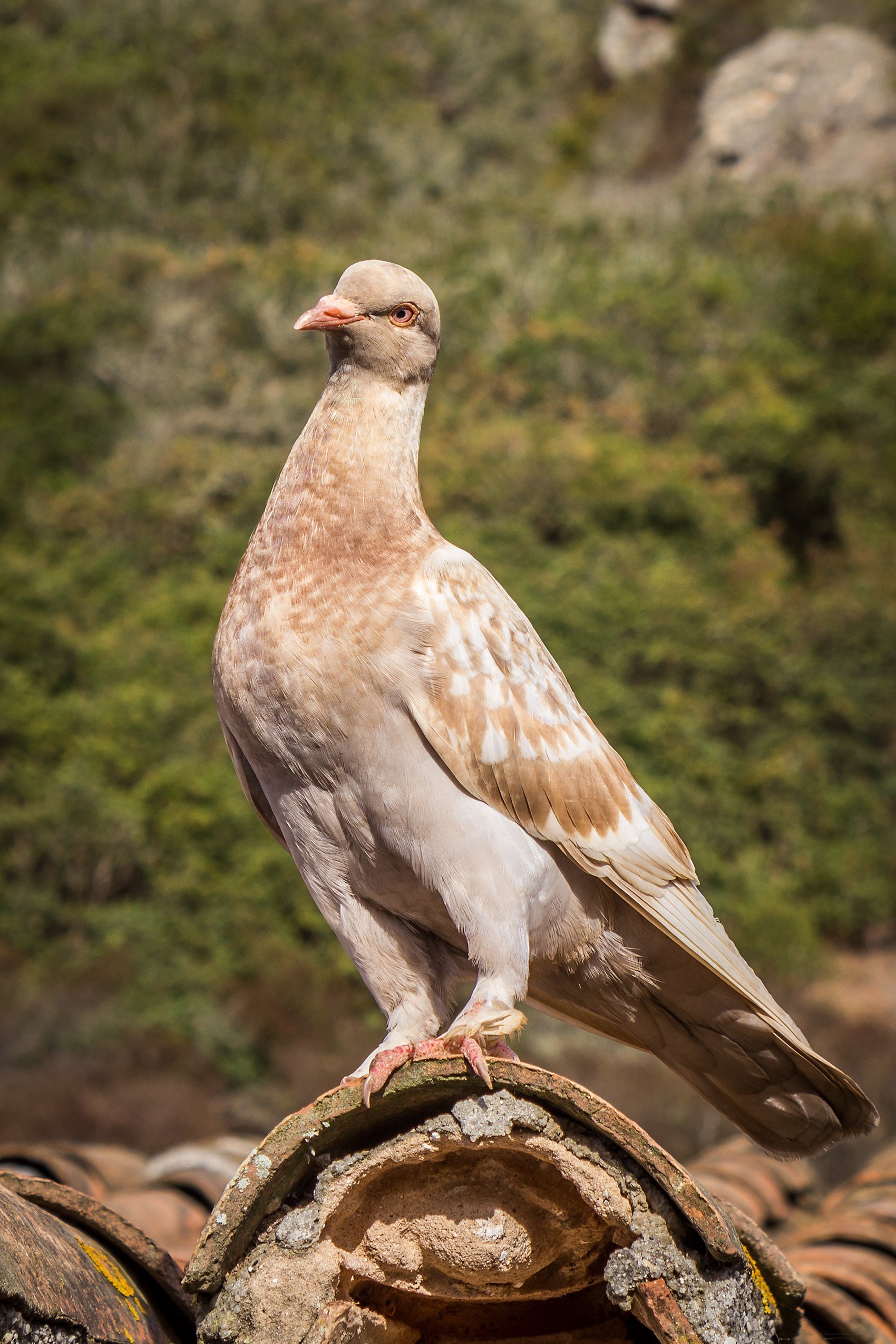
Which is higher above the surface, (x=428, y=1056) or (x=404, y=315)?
→ (x=404, y=315)

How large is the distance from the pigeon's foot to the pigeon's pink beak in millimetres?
1619

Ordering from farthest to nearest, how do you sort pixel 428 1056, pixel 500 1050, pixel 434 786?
1. pixel 434 786
2. pixel 500 1050
3. pixel 428 1056

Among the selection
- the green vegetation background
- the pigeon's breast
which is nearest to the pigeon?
the pigeon's breast

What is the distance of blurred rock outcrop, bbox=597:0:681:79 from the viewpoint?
37938mm

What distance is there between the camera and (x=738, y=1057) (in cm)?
282

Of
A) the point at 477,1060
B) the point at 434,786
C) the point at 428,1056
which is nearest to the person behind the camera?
the point at 477,1060

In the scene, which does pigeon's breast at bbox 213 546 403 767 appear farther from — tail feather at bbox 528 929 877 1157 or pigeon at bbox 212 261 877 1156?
tail feather at bbox 528 929 877 1157

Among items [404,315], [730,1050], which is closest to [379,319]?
[404,315]

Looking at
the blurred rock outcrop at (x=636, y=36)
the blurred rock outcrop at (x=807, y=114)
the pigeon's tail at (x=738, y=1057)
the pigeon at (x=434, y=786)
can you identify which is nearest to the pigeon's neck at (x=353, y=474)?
the pigeon at (x=434, y=786)

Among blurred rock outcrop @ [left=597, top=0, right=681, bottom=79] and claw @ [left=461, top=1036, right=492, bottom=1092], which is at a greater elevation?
blurred rock outcrop @ [left=597, top=0, right=681, bottom=79]

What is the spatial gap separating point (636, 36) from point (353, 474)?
137ft

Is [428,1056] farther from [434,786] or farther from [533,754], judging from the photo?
[533,754]

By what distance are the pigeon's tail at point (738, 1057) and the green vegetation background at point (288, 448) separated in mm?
10360

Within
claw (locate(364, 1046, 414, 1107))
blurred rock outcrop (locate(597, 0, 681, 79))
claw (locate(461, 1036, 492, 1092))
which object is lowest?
claw (locate(364, 1046, 414, 1107))
